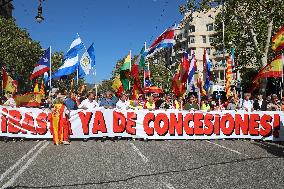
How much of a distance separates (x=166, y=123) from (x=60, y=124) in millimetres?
3966

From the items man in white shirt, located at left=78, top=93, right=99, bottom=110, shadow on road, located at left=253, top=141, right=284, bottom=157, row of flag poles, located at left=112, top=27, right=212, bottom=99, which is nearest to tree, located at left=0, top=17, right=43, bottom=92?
row of flag poles, located at left=112, top=27, right=212, bottom=99

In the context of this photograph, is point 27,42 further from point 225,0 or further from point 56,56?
point 225,0

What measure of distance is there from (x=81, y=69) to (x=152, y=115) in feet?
26.3

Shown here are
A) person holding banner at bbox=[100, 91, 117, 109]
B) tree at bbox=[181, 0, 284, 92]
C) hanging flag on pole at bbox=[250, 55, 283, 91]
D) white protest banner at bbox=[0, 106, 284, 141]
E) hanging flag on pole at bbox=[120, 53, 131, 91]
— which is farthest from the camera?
tree at bbox=[181, 0, 284, 92]

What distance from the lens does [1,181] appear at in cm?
776

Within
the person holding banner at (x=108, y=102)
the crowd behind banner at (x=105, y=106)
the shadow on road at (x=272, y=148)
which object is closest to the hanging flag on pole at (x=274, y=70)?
the crowd behind banner at (x=105, y=106)

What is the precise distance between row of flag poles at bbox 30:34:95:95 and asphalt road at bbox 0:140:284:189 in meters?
7.21

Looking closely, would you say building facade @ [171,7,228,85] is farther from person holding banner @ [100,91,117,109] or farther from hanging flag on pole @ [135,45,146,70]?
person holding banner @ [100,91,117,109]

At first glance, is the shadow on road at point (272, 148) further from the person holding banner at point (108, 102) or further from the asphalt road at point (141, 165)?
the person holding banner at point (108, 102)

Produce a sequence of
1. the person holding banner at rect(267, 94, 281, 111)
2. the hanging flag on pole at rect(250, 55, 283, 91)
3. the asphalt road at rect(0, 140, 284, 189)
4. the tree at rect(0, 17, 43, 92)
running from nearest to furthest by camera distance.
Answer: the asphalt road at rect(0, 140, 284, 189) < the hanging flag on pole at rect(250, 55, 283, 91) < the person holding banner at rect(267, 94, 281, 111) < the tree at rect(0, 17, 43, 92)

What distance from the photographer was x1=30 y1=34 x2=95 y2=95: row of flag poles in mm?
21344

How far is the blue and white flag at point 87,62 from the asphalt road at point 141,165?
8890 millimetres

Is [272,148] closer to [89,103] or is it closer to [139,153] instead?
[139,153]

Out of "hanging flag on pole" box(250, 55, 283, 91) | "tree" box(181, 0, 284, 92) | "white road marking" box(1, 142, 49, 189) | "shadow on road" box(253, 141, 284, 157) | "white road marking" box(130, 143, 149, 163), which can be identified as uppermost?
"tree" box(181, 0, 284, 92)
